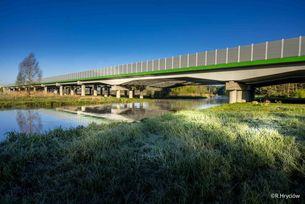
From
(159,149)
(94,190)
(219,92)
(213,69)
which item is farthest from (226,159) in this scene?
(219,92)

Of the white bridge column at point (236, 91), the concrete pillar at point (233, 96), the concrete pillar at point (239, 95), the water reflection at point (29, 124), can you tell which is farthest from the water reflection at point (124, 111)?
the water reflection at point (29, 124)

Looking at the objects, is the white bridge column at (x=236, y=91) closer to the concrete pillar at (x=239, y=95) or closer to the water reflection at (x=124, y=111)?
the concrete pillar at (x=239, y=95)

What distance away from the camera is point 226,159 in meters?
3.66

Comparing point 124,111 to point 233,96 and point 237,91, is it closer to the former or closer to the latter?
point 233,96

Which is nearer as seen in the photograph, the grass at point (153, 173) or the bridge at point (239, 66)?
the grass at point (153, 173)

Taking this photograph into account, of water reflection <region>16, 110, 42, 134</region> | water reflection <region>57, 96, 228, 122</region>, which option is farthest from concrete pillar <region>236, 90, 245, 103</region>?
water reflection <region>16, 110, 42, 134</region>

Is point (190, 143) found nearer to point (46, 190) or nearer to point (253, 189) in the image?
point (253, 189)

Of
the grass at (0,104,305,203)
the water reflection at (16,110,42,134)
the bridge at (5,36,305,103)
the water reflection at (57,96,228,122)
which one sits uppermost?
the bridge at (5,36,305,103)

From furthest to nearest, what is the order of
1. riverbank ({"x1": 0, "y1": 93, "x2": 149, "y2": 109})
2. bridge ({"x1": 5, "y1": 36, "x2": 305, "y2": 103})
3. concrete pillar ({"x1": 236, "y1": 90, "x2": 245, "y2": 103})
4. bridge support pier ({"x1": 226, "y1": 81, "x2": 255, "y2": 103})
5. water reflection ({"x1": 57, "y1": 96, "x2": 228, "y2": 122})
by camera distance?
riverbank ({"x1": 0, "y1": 93, "x2": 149, "y2": 109}) → concrete pillar ({"x1": 236, "y1": 90, "x2": 245, "y2": 103}) → bridge support pier ({"x1": 226, "y1": 81, "x2": 255, "y2": 103}) → bridge ({"x1": 5, "y1": 36, "x2": 305, "y2": 103}) → water reflection ({"x1": 57, "y1": 96, "x2": 228, "y2": 122})

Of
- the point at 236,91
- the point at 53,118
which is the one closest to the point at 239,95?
the point at 236,91

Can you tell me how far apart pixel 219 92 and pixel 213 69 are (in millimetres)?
112885

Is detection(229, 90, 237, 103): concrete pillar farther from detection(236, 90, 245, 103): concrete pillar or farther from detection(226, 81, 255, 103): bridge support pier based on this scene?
detection(236, 90, 245, 103): concrete pillar

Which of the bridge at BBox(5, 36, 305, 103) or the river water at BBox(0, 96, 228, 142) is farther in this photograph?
the bridge at BBox(5, 36, 305, 103)

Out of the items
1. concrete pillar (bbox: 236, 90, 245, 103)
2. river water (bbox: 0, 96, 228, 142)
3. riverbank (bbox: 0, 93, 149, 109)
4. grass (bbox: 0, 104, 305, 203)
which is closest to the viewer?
grass (bbox: 0, 104, 305, 203)
